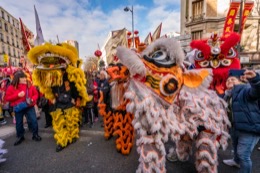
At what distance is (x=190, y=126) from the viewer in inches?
69.2

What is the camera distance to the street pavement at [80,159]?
2.39m

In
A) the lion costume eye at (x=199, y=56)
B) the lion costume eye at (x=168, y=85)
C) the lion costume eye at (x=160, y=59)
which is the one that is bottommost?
the lion costume eye at (x=168, y=85)

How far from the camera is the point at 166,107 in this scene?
5.60 ft

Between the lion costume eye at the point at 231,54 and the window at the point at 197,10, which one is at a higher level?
the window at the point at 197,10

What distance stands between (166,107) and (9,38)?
43487mm

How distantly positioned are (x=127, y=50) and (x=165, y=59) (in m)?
0.45

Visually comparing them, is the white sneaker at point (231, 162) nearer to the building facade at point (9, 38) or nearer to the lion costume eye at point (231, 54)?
the lion costume eye at point (231, 54)

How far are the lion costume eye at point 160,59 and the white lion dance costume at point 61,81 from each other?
1.86 metres

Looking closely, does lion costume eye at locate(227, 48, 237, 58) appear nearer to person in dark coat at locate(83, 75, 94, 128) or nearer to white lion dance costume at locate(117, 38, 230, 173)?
white lion dance costume at locate(117, 38, 230, 173)

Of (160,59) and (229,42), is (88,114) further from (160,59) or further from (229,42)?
(229,42)

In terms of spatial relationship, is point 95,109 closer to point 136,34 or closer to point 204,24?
point 136,34

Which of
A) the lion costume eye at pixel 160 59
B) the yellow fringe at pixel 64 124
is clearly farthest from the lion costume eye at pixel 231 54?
the yellow fringe at pixel 64 124

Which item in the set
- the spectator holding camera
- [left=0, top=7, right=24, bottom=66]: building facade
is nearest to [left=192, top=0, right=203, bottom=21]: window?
the spectator holding camera

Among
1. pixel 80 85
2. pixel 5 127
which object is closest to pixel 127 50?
pixel 80 85
